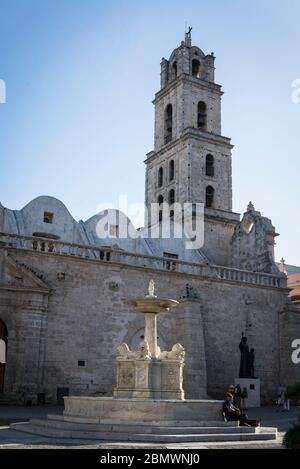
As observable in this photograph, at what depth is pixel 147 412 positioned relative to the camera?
12.0 metres

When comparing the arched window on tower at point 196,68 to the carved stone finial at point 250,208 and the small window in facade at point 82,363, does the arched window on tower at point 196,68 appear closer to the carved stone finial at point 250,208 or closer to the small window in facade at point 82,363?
the carved stone finial at point 250,208

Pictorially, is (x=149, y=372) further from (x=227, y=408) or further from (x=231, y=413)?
(x=231, y=413)

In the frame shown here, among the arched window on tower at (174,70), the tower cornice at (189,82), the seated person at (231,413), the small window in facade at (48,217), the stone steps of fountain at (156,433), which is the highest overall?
the arched window on tower at (174,70)

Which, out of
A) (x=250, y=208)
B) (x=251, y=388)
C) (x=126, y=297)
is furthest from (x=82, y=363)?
(x=250, y=208)

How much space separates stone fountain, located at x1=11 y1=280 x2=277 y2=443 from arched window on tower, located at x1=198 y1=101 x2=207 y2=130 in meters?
25.4

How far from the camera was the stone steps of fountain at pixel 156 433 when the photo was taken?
10.3 meters

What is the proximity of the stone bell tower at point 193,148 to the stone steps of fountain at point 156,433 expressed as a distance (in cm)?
2316

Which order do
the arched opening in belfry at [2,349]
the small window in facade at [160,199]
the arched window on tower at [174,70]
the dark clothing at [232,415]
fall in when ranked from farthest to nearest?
the arched window on tower at [174,70]
the small window in facade at [160,199]
the arched opening in belfry at [2,349]
the dark clothing at [232,415]

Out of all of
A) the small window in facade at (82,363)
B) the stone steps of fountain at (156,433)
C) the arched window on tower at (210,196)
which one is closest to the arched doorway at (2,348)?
the small window in facade at (82,363)

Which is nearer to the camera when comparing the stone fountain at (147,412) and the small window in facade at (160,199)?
the stone fountain at (147,412)

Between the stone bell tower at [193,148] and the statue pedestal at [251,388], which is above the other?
the stone bell tower at [193,148]

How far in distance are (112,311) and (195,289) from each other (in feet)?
13.9

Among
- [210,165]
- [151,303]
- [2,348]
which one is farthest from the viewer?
[210,165]

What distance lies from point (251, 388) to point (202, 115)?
21.2 metres
